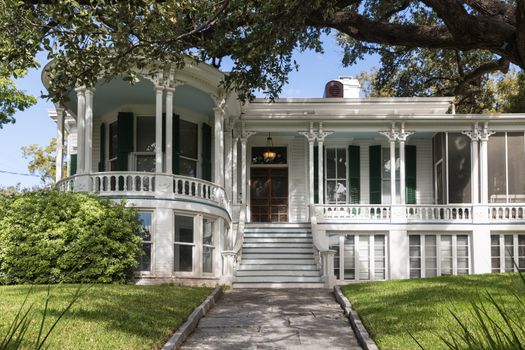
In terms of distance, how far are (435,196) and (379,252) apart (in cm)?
350

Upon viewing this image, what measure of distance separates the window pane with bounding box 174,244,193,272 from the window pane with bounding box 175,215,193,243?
19 centimetres

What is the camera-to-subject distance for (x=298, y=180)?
23.1m

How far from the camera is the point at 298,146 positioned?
23234mm

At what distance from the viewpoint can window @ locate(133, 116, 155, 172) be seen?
62.6 ft

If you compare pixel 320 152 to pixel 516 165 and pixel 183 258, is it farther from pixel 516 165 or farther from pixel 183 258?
pixel 516 165

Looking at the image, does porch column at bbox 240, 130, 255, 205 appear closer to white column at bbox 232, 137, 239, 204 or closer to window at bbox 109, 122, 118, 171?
white column at bbox 232, 137, 239, 204

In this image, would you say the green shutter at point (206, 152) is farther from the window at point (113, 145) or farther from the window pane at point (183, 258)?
the window pane at point (183, 258)

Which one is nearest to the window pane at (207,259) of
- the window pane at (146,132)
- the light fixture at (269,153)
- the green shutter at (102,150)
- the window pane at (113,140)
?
the window pane at (146,132)

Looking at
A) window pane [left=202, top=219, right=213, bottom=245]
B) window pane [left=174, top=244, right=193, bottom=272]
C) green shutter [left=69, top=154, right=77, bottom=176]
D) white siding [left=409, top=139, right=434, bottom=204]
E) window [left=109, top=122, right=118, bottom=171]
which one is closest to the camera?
window pane [left=174, top=244, right=193, bottom=272]

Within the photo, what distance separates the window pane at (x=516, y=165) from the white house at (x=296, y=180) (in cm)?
5

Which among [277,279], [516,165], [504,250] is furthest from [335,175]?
[277,279]

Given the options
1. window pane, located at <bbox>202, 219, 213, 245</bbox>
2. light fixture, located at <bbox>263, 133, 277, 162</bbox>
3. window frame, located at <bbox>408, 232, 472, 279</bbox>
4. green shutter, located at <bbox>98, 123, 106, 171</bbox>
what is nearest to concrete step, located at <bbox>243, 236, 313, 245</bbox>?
window pane, located at <bbox>202, 219, 213, 245</bbox>

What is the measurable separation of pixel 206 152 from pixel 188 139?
2.33ft

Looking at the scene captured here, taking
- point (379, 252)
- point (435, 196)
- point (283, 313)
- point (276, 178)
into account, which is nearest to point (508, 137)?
point (435, 196)
